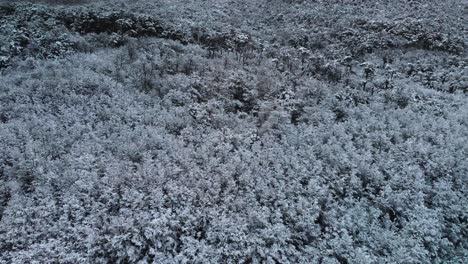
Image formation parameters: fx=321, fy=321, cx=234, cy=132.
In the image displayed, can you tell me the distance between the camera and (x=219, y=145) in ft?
27.8

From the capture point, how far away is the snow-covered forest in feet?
19.4

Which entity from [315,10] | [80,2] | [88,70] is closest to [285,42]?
[315,10]

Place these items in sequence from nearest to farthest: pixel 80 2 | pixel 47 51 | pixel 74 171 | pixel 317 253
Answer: pixel 317 253 → pixel 74 171 → pixel 47 51 → pixel 80 2

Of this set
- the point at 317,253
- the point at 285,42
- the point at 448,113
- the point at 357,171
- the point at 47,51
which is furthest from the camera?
the point at 285,42

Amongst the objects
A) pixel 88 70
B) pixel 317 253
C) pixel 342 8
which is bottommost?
Result: pixel 317 253

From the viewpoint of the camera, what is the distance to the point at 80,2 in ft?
64.5

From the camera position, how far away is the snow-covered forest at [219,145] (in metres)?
5.91

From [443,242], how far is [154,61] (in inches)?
432

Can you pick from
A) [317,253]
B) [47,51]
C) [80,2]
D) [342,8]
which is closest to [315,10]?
[342,8]

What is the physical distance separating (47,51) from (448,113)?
49.4 feet

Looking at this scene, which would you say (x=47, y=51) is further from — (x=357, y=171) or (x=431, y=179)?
(x=431, y=179)

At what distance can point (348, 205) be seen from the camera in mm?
7031

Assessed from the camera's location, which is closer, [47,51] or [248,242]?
[248,242]

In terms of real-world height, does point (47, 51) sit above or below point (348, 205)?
above
